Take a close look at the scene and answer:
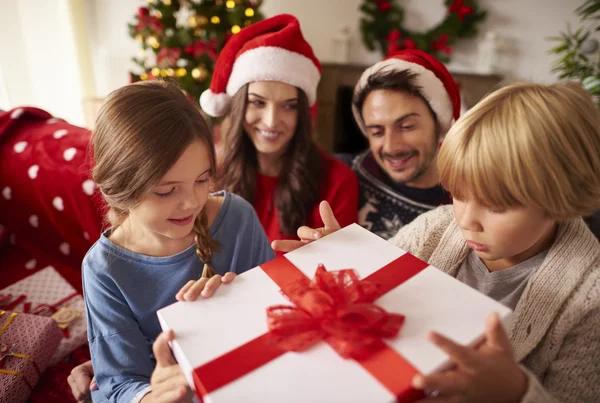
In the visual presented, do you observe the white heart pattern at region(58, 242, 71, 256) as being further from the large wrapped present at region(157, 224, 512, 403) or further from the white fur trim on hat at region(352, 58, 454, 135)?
the white fur trim on hat at region(352, 58, 454, 135)

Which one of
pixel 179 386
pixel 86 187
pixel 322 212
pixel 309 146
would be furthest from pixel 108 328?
pixel 309 146

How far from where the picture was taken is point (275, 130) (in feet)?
5.12

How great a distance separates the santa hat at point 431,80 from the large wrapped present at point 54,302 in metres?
1.47

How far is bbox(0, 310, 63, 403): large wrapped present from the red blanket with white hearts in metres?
0.52

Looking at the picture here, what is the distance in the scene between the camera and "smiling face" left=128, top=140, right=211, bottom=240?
86cm

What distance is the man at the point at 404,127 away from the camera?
145 cm

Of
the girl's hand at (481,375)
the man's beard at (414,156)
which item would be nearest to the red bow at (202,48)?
the man's beard at (414,156)

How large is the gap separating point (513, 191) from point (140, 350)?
0.95 metres

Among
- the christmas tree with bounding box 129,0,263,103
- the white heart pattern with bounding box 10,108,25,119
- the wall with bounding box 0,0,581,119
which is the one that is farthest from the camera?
the wall with bounding box 0,0,581,119

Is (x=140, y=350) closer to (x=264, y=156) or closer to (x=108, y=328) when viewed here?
(x=108, y=328)

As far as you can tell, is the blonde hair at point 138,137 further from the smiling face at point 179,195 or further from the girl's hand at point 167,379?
the girl's hand at point 167,379

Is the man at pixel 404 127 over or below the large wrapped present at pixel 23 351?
over

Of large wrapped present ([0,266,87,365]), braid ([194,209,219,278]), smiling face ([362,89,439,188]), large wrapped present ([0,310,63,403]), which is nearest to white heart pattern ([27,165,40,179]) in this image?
large wrapped present ([0,266,87,365])

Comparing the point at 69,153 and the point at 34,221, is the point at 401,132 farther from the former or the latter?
the point at 34,221
